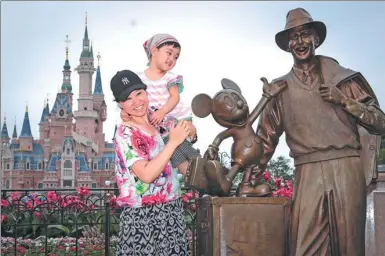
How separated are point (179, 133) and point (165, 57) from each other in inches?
30.0

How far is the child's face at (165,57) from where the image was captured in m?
3.25

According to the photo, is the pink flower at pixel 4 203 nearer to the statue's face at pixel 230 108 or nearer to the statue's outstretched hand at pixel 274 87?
the statue's face at pixel 230 108

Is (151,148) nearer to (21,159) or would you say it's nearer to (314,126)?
(314,126)

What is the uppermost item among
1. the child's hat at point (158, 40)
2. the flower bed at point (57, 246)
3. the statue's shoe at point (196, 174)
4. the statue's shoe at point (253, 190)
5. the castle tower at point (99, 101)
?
the castle tower at point (99, 101)

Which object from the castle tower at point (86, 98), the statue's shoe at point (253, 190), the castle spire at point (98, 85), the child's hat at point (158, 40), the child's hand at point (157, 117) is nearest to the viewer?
the statue's shoe at point (253, 190)

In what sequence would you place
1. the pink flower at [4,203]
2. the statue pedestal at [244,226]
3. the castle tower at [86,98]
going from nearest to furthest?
the statue pedestal at [244,226] < the pink flower at [4,203] < the castle tower at [86,98]

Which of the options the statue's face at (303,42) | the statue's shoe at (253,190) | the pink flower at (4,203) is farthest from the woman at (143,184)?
the pink flower at (4,203)

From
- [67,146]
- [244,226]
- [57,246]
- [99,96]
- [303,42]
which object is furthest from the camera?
[99,96]

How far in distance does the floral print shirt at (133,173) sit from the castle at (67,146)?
36.0m

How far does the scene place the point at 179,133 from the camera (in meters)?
2.65

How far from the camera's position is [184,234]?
9.08ft

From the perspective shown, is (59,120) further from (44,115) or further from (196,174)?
(196,174)

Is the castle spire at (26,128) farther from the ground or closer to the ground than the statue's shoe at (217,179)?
farther from the ground

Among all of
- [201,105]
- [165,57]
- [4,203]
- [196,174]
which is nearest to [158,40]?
[165,57]
